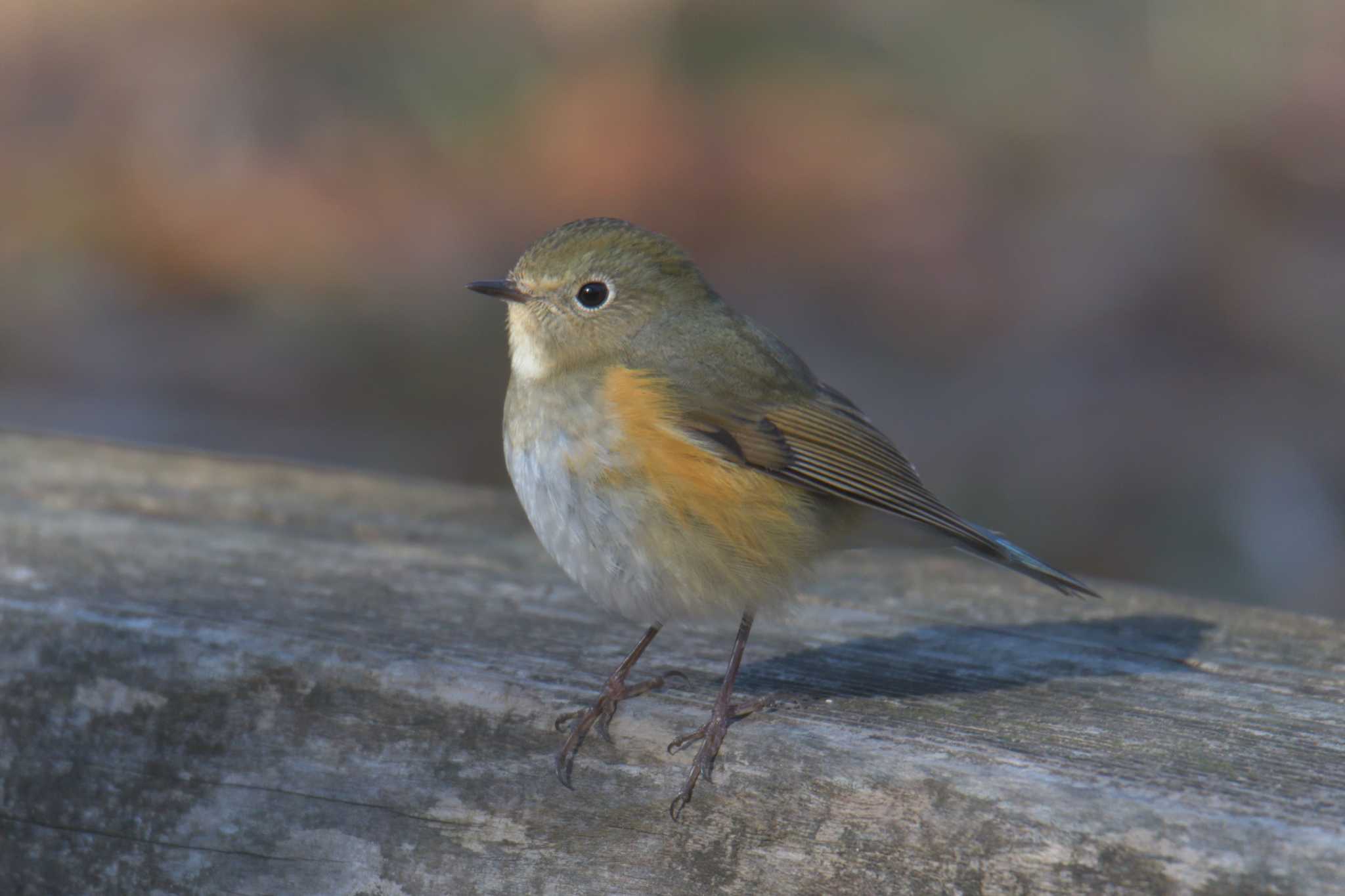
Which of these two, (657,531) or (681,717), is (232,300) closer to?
(657,531)

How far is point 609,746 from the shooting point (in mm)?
2109

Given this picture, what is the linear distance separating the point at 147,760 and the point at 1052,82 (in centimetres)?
769

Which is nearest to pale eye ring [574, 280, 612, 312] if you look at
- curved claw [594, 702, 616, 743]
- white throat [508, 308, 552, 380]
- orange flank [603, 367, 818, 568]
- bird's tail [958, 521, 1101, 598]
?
white throat [508, 308, 552, 380]

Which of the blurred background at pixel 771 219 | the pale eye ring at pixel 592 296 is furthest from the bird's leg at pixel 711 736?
the blurred background at pixel 771 219

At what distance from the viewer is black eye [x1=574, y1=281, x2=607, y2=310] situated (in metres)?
3.19

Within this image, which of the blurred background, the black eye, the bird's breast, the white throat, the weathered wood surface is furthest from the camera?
the blurred background

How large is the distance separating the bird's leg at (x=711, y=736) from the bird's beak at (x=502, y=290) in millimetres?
1145

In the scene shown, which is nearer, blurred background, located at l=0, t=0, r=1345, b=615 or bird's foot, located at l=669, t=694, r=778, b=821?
bird's foot, located at l=669, t=694, r=778, b=821

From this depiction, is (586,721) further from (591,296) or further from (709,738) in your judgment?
(591,296)

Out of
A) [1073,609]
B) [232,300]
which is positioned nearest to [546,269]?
[1073,609]

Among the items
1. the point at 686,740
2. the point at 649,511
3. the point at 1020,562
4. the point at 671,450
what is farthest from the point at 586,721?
the point at 1020,562

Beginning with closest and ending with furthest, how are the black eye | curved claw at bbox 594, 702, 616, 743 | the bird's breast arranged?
1. curved claw at bbox 594, 702, 616, 743
2. the bird's breast
3. the black eye

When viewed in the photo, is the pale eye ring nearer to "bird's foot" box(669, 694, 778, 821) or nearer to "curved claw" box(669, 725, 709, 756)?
"bird's foot" box(669, 694, 778, 821)

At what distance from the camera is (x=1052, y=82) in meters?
8.93
